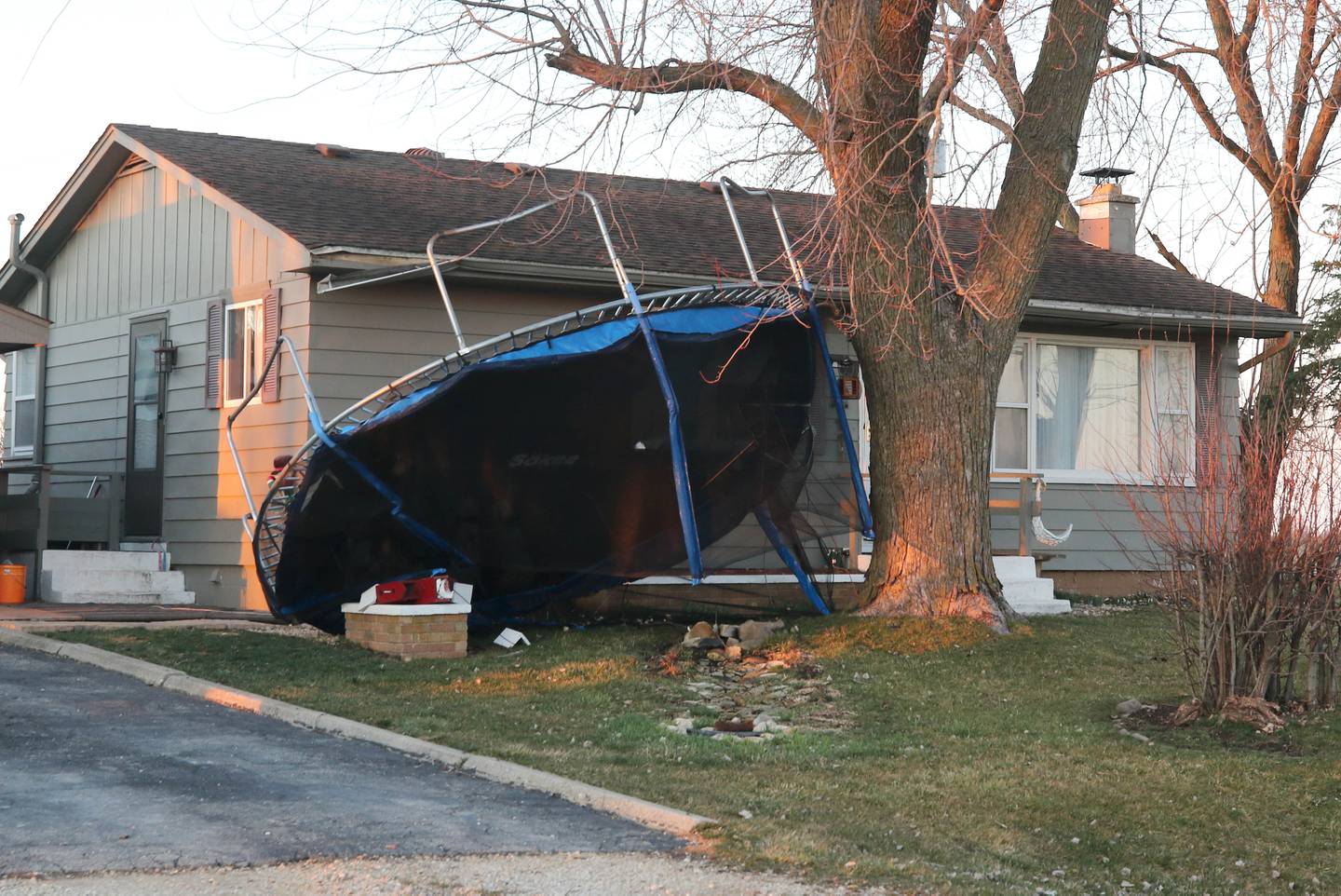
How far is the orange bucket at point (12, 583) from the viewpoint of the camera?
1440 cm

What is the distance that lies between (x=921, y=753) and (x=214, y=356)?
30.5 feet

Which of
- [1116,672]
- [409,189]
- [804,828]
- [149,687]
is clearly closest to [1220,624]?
[1116,672]

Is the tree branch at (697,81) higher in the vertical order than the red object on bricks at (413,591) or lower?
higher

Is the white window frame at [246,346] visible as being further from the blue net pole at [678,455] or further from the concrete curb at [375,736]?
the blue net pole at [678,455]

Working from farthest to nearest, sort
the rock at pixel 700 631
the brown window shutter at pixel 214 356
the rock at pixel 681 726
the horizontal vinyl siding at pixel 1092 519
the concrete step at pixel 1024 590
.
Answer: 1. the horizontal vinyl siding at pixel 1092 519
2. the concrete step at pixel 1024 590
3. the brown window shutter at pixel 214 356
4. the rock at pixel 700 631
5. the rock at pixel 681 726

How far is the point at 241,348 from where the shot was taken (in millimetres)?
14812

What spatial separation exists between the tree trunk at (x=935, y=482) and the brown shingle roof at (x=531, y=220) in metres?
1.37

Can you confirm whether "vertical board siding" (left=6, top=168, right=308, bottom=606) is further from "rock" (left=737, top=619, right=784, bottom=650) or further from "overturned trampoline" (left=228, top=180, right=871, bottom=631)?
"rock" (left=737, top=619, right=784, bottom=650)

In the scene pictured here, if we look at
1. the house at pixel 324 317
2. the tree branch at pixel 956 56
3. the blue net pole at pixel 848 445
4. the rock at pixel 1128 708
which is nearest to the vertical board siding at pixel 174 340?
the house at pixel 324 317

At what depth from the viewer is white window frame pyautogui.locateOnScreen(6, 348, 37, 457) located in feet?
60.1

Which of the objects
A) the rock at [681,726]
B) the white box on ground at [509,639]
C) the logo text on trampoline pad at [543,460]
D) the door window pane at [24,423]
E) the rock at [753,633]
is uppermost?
the door window pane at [24,423]

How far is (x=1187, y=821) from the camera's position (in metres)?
6.96

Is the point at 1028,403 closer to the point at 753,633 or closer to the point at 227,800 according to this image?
the point at 753,633

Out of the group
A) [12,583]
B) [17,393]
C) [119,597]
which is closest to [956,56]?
[119,597]
